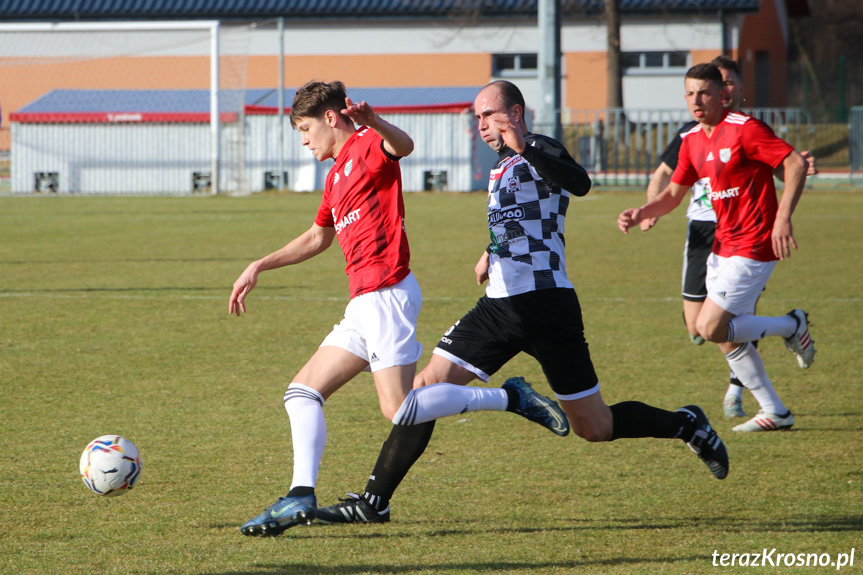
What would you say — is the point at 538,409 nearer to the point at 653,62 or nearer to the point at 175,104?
the point at 175,104

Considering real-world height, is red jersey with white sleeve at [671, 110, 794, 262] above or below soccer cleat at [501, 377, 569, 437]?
above

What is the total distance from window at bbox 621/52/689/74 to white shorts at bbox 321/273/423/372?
125 ft

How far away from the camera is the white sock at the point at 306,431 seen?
4047mm

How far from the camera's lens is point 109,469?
4.19 m

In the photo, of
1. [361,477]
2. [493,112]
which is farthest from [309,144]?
[361,477]

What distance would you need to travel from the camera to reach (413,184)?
92.5 ft

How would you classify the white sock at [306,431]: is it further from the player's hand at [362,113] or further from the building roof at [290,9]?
the building roof at [290,9]

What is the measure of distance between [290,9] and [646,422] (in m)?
37.6

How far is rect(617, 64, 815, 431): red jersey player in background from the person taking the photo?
5613 millimetres

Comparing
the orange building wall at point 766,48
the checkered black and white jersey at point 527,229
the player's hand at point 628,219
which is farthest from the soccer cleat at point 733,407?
the orange building wall at point 766,48

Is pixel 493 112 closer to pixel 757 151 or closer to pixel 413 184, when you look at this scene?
pixel 757 151

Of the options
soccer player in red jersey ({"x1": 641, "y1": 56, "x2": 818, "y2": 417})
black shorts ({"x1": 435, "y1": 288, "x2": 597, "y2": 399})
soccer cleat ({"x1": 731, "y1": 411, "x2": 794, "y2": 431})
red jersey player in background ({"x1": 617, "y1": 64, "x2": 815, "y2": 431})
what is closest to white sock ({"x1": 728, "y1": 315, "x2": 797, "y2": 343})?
red jersey player in background ({"x1": 617, "y1": 64, "x2": 815, "y2": 431})

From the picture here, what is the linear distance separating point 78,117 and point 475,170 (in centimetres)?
1097

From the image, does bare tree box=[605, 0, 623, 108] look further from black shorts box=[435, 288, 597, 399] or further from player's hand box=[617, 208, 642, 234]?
black shorts box=[435, 288, 597, 399]
